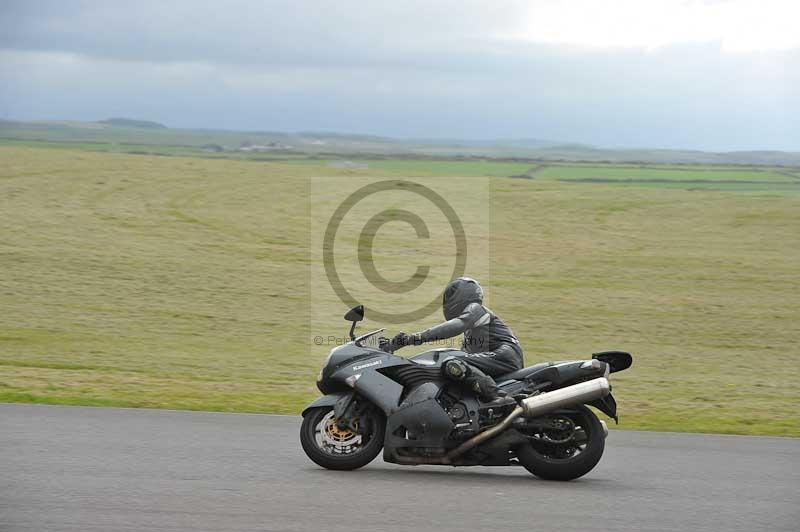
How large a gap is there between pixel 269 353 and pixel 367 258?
838 centimetres

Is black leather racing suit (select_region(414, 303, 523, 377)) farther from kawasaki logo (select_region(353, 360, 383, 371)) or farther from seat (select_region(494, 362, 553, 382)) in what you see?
kawasaki logo (select_region(353, 360, 383, 371))

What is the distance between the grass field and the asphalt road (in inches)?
131

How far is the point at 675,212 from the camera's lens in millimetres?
36062

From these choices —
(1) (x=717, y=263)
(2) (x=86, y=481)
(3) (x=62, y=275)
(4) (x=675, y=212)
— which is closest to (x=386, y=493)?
(2) (x=86, y=481)

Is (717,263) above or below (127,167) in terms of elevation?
below

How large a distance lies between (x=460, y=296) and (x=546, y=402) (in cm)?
121

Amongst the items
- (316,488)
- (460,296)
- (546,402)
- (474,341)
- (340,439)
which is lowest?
(316,488)

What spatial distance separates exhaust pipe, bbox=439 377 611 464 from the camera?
831 centimetres

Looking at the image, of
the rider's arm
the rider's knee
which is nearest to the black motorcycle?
the rider's knee

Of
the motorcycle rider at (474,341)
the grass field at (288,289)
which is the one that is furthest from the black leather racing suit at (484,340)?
the grass field at (288,289)

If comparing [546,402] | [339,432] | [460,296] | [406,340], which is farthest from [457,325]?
[339,432]

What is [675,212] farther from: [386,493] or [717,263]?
[386,493]

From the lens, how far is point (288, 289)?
79.7ft

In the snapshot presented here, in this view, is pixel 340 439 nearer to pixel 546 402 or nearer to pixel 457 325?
pixel 457 325
